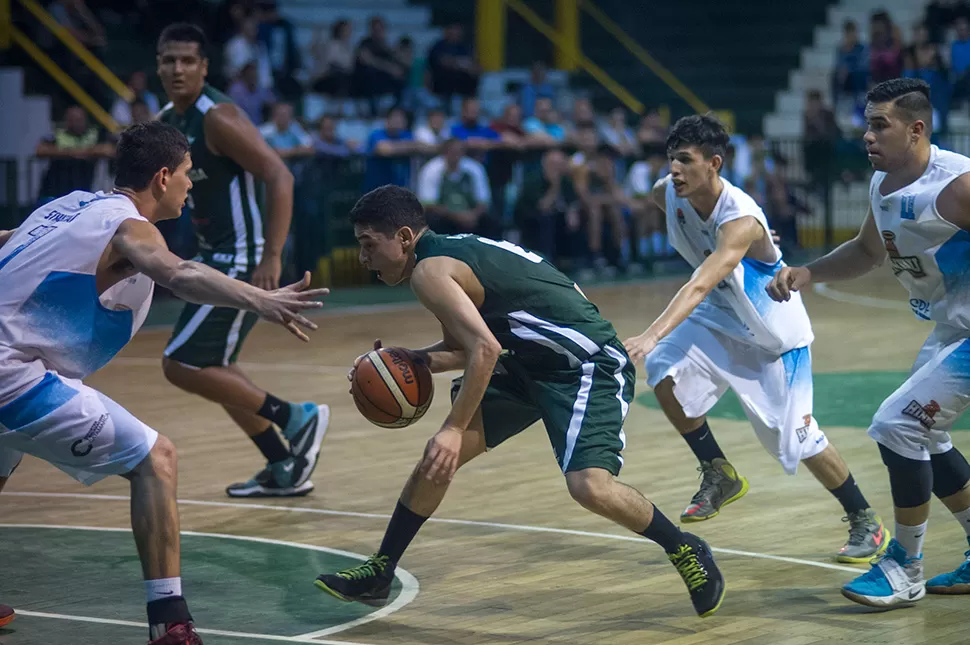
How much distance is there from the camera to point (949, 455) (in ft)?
18.7

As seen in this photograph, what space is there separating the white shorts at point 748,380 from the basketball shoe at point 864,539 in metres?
0.32

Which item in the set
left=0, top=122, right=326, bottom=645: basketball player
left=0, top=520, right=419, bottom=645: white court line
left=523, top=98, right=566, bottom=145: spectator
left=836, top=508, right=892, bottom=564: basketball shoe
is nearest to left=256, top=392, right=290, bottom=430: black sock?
left=0, top=520, right=419, bottom=645: white court line

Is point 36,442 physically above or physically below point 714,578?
above

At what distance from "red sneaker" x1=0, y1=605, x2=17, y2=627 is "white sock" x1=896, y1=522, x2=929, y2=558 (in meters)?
3.11

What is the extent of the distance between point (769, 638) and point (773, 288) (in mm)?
1474

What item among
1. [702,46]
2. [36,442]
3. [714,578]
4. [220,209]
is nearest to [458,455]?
[714,578]

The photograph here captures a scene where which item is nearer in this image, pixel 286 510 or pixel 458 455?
pixel 458 455

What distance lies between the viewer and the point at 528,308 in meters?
5.47

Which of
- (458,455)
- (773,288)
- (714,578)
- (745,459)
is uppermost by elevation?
(773,288)

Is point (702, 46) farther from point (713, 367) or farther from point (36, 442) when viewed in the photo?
point (36, 442)

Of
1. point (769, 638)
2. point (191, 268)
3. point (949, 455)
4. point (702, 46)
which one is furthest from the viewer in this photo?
point (702, 46)

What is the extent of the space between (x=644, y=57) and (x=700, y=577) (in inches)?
804

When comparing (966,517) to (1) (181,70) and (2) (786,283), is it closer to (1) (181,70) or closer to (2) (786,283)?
(2) (786,283)

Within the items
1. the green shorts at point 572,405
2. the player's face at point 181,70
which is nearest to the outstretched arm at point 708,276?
the green shorts at point 572,405
